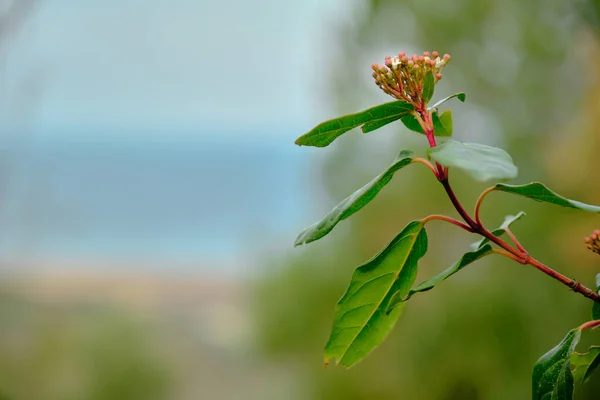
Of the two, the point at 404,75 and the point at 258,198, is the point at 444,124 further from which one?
the point at 258,198

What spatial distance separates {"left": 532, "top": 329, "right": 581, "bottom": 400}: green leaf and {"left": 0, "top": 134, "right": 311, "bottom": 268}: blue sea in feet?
5.72

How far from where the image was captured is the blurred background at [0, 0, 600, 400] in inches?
69.0

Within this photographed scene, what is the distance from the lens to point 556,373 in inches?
16.1

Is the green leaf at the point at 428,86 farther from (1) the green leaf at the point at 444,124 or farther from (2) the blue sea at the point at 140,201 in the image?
(2) the blue sea at the point at 140,201

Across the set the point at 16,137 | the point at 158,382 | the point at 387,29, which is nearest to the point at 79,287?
the point at 158,382

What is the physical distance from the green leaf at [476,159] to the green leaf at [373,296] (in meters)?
0.09

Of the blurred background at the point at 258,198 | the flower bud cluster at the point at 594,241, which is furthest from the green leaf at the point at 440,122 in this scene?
the blurred background at the point at 258,198

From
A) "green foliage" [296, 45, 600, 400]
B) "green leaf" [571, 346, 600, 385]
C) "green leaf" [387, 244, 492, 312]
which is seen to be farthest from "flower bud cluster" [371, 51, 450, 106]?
"green leaf" [571, 346, 600, 385]

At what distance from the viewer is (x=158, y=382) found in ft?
7.92

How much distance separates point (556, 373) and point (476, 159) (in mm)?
182

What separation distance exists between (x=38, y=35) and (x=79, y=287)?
105 centimetres

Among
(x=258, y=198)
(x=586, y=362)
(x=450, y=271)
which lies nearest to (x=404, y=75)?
(x=450, y=271)

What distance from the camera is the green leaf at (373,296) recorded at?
418 mm

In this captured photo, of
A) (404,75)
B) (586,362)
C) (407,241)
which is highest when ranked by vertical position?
(404,75)
